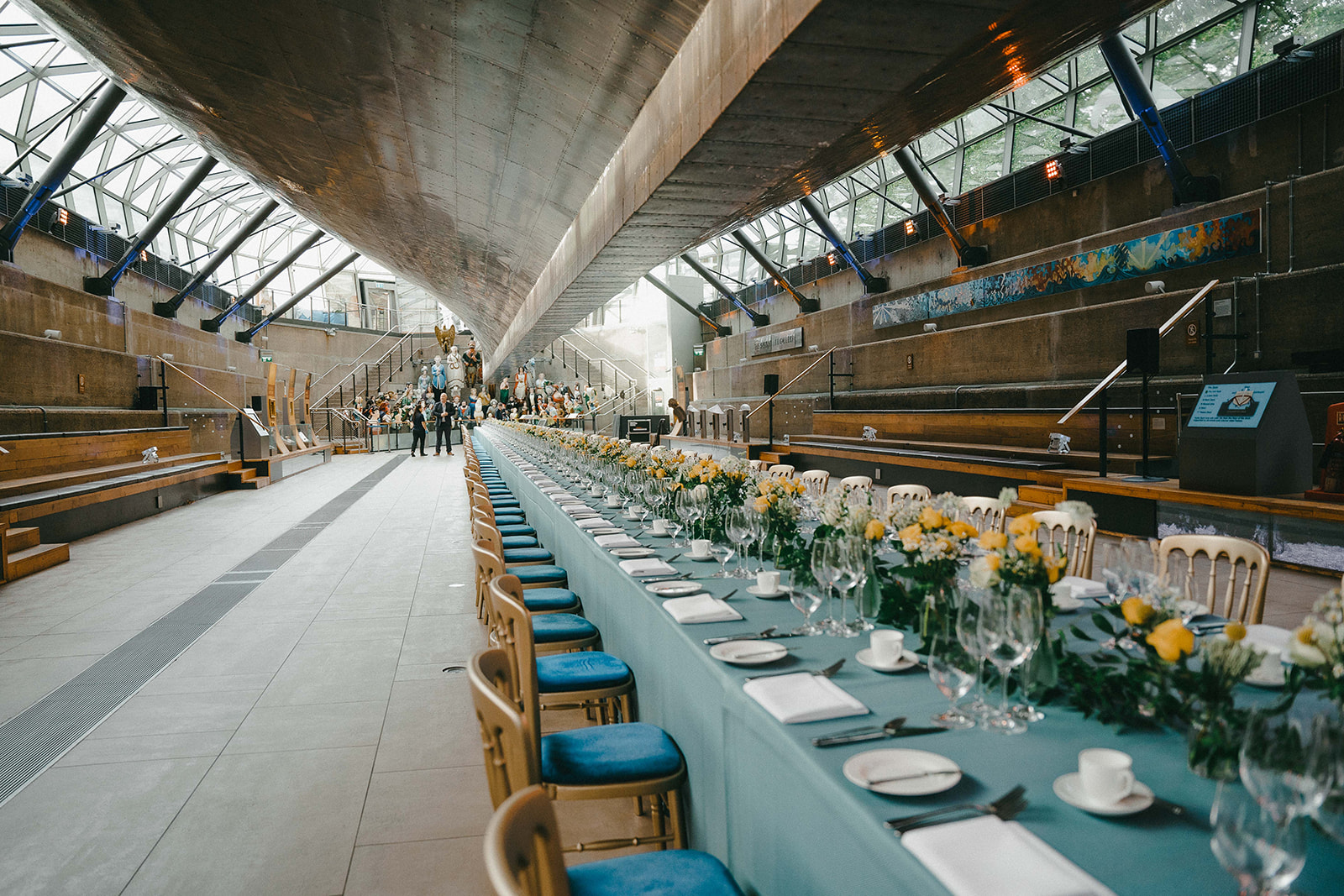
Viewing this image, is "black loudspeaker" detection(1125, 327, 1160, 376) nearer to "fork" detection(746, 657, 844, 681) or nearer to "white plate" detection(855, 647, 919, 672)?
"white plate" detection(855, 647, 919, 672)

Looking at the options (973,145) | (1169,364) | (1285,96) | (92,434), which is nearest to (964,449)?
(1169,364)

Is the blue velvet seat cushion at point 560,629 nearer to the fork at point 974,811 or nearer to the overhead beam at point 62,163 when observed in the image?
the fork at point 974,811

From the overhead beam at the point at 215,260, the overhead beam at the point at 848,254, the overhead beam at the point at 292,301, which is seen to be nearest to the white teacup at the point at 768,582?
the overhead beam at the point at 848,254

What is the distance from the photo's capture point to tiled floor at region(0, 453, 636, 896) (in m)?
2.23

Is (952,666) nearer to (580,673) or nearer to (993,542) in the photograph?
(993,542)


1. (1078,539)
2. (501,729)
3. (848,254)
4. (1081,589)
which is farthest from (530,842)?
(848,254)

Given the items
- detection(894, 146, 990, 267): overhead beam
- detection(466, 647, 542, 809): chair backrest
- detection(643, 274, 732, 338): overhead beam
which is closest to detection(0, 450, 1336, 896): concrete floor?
detection(466, 647, 542, 809): chair backrest

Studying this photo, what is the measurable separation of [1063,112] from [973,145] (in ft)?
7.58

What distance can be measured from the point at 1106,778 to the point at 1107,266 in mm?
10868

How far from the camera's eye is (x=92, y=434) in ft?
31.8

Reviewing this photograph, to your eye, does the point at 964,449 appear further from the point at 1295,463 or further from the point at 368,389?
the point at 368,389

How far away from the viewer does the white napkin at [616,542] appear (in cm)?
320

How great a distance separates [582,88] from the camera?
5.74 m

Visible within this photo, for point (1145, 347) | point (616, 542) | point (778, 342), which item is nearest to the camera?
point (616, 542)
